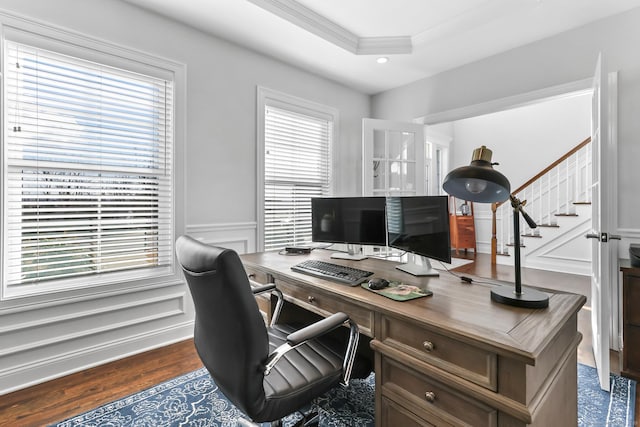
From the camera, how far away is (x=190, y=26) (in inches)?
102

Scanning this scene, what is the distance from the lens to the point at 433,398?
1105mm

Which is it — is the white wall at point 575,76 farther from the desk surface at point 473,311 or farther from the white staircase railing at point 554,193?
the white staircase railing at point 554,193

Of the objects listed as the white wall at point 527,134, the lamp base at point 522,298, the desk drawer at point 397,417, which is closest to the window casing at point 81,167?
the desk drawer at point 397,417

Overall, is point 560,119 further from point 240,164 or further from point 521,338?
point 521,338

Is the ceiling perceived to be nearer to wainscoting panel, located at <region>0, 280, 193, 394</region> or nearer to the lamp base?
wainscoting panel, located at <region>0, 280, 193, 394</region>

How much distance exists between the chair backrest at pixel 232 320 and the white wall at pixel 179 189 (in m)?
1.58

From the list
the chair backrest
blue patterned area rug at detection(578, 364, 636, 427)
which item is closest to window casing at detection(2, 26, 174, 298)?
the chair backrest

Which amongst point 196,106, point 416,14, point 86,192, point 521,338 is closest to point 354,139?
point 416,14

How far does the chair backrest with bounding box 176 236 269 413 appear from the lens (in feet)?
3.46

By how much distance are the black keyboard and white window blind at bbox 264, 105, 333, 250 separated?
4.64 ft

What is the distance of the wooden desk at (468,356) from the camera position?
3.00ft

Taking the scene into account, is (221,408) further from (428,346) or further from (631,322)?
(631,322)

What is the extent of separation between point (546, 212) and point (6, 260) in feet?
22.5

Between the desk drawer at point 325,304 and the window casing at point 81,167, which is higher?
the window casing at point 81,167
